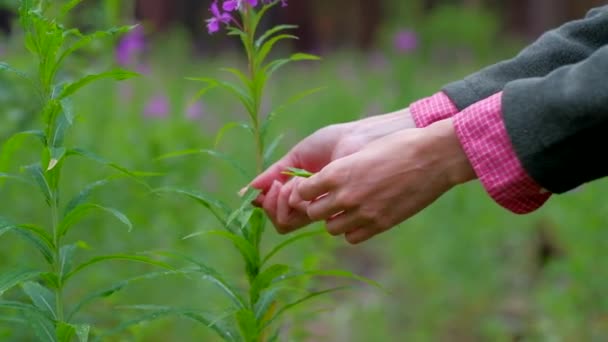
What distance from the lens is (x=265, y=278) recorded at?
2.15m

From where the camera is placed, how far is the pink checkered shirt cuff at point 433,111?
Result: 2349 millimetres

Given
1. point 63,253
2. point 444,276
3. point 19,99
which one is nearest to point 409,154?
point 63,253

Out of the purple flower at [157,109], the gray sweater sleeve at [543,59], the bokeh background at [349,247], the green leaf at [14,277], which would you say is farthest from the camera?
the purple flower at [157,109]

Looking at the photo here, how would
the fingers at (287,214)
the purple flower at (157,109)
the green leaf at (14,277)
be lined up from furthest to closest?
the purple flower at (157,109), the fingers at (287,214), the green leaf at (14,277)

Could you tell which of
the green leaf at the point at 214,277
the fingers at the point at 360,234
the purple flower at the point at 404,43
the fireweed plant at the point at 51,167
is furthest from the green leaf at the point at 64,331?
the purple flower at the point at 404,43

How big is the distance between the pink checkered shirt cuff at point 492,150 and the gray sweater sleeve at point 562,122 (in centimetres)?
2

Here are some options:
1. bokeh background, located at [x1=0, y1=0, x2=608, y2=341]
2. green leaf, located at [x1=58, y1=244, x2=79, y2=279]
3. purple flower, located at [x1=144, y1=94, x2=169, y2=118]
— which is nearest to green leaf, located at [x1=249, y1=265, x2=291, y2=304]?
bokeh background, located at [x1=0, y1=0, x2=608, y2=341]

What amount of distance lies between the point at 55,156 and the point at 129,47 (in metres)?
3.52

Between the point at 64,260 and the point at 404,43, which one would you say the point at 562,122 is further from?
the point at 404,43

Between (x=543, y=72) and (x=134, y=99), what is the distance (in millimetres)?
3334

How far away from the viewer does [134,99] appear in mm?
5367

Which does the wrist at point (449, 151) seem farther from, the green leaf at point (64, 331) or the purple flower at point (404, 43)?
the purple flower at point (404, 43)

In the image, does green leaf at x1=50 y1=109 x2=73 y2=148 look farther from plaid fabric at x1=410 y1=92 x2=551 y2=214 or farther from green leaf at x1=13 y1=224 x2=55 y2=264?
plaid fabric at x1=410 y1=92 x2=551 y2=214

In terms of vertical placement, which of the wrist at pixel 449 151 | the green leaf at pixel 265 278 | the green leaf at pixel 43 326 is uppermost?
the wrist at pixel 449 151
